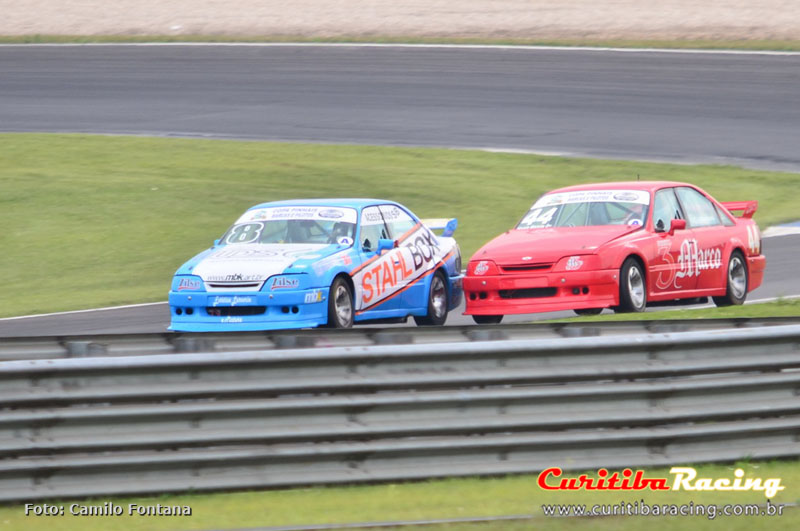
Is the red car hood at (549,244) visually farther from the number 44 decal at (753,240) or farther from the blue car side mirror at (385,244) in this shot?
the number 44 decal at (753,240)

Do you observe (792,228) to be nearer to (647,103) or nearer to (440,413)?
(647,103)

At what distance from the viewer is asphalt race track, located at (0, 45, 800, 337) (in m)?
26.5

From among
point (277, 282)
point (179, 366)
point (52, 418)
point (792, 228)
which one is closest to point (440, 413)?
point (179, 366)

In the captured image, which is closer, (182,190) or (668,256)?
(668,256)

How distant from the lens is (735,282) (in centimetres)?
1399

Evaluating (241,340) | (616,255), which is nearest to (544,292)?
(616,255)

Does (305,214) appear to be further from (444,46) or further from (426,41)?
(426,41)

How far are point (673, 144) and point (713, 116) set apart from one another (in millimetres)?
2543

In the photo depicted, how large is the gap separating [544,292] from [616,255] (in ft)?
2.56

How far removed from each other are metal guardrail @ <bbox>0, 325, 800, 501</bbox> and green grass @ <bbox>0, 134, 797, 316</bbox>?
932 cm

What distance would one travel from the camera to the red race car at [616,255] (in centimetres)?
1254

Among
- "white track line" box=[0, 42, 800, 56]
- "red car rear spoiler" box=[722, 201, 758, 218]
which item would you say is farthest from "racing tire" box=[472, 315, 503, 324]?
"white track line" box=[0, 42, 800, 56]

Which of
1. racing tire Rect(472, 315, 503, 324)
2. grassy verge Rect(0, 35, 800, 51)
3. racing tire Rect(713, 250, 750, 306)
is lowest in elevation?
racing tire Rect(472, 315, 503, 324)

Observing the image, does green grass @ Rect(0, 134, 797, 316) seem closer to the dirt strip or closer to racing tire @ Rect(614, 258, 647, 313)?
racing tire @ Rect(614, 258, 647, 313)
